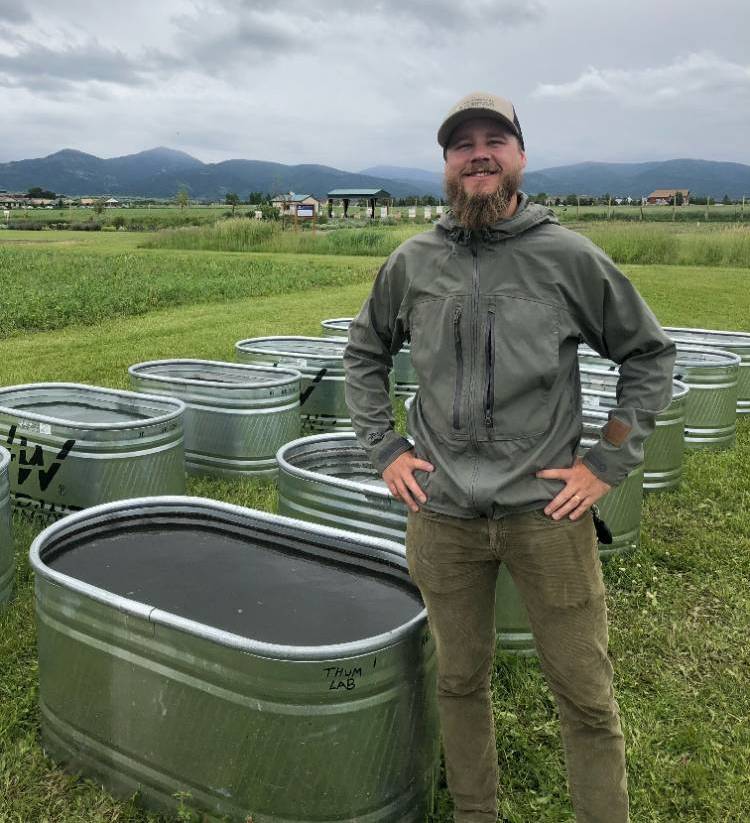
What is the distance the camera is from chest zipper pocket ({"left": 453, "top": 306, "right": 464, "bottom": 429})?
8.05ft

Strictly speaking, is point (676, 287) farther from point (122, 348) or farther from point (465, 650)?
point (465, 650)

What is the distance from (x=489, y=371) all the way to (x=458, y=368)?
0.10 metres

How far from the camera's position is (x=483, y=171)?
2.46 m

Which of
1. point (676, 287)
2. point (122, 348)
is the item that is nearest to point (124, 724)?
point (122, 348)

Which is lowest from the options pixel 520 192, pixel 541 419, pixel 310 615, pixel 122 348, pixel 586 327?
pixel 122 348

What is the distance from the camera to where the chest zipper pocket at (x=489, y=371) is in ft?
7.93

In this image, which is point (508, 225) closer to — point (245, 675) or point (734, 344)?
point (245, 675)

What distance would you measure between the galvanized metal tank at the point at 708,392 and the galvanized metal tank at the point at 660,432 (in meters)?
0.73

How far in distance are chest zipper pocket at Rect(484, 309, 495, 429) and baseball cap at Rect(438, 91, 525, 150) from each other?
22.5 inches

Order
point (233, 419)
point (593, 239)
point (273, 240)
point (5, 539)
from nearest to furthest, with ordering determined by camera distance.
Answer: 1. point (5, 539)
2. point (233, 419)
3. point (593, 239)
4. point (273, 240)

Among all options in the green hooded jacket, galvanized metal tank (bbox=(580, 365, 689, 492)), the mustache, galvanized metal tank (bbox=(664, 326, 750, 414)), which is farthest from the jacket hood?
galvanized metal tank (bbox=(664, 326, 750, 414))

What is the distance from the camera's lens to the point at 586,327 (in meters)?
2.50

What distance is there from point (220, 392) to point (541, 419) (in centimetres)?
399

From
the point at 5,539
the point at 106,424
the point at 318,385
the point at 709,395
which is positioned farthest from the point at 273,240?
the point at 5,539
